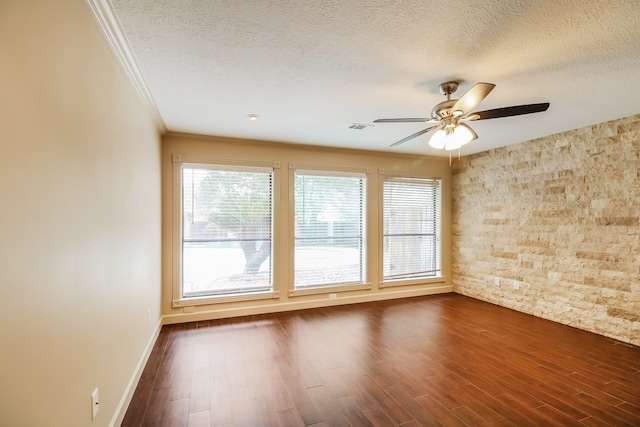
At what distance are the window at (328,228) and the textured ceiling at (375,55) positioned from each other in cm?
152

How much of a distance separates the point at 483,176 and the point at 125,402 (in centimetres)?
546

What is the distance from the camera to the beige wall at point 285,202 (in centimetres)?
399

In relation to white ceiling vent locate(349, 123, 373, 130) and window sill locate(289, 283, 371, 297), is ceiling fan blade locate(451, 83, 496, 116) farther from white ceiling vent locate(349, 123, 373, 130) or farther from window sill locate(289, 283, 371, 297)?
window sill locate(289, 283, 371, 297)

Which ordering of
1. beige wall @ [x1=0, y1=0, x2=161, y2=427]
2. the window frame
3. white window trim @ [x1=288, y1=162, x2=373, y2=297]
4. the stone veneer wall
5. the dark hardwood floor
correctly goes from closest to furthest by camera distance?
beige wall @ [x1=0, y1=0, x2=161, y2=427] → the dark hardwood floor → the stone veneer wall → white window trim @ [x1=288, y1=162, x2=373, y2=297] → the window frame

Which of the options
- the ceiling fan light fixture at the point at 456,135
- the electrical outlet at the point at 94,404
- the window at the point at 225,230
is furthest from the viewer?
the window at the point at 225,230

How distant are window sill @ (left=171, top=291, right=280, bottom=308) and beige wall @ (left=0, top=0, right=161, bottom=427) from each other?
178 cm

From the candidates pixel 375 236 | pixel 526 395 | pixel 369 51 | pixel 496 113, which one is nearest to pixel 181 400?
pixel 526 395

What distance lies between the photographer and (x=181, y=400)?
90.9 inches

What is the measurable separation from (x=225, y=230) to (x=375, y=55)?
3046mm

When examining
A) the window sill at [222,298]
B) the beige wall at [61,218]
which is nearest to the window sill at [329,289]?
the window sill at [222,298]

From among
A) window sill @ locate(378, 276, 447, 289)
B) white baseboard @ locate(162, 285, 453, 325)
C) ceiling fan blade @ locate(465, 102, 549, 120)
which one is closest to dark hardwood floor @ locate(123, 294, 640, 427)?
white baseboard @ locate(162, 285, 453, 325)

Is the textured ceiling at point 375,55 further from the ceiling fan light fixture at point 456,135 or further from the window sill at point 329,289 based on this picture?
the window sill at point 329,289

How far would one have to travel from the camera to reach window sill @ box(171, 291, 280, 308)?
4.03m

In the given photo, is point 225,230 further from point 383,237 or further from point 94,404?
point 94,404
